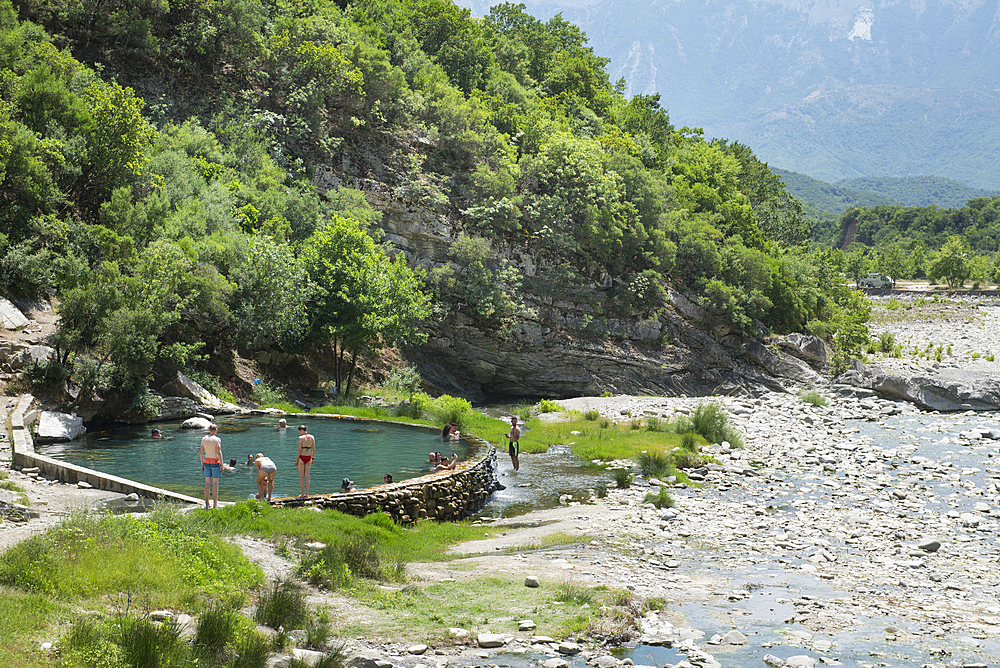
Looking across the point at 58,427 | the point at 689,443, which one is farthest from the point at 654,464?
the point at 58,427

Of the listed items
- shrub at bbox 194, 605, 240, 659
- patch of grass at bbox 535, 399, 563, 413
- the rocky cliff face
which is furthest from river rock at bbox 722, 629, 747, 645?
the rocky cliff face

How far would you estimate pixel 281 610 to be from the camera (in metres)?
9.91

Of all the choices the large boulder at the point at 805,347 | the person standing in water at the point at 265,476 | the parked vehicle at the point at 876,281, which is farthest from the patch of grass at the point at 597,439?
the parked vehicle at the point at 876,281

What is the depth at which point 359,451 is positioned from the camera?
23.5m

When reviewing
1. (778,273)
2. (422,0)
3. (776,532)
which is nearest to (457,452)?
(776,532)

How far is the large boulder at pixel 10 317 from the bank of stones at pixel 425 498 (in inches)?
631

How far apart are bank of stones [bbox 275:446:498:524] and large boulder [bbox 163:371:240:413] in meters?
12.9

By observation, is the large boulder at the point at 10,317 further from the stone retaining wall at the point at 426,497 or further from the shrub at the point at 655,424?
the shrub at the point at 655,424

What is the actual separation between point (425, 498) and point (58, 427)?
493 inches

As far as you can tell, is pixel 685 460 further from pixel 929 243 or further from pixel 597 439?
pixel 929 243

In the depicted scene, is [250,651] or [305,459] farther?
[305,459]

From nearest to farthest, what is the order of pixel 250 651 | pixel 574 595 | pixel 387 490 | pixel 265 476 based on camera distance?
pixel 250 651
pixel 574 595
pixel 265 476
pixel 387 490

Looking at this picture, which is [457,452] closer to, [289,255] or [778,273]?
[289,255]

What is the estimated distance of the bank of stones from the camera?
17.1 meters
